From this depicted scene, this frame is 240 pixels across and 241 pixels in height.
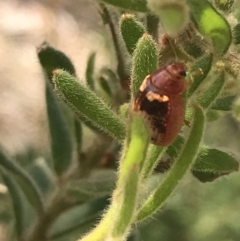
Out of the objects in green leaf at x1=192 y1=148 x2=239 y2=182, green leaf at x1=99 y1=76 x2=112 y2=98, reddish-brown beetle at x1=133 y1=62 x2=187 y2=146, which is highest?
reddish-brown beetle at x1=133 y1=62 x2=187 y2=146

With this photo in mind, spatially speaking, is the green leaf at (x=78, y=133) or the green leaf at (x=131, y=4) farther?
the green leaf at (x=78, y=133)

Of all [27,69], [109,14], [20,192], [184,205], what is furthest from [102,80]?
[27,69]

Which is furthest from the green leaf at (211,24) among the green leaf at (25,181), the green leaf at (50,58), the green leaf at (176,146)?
the green leaf at (25,181)

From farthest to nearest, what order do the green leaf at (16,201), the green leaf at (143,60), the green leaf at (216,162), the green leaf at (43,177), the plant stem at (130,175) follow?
the green leaf at (43,177) < the green leaf at (16,201) < the green leaf at (216,162) < the green leaf at (143,60) < the plant stem at (130,175)

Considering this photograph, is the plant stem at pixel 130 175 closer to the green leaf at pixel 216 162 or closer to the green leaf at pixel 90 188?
the green leaf at pixel 216 162

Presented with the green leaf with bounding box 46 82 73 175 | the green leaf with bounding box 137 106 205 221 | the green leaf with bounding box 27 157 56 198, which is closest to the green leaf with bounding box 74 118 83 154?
the green leaf with bounding box 46 82 73 175

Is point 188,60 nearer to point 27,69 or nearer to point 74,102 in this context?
point 74,102

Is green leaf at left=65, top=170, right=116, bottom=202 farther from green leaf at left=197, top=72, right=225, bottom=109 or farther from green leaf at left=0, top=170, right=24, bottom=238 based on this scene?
green leaf at left=197, top=72, right=225, bottom=109
